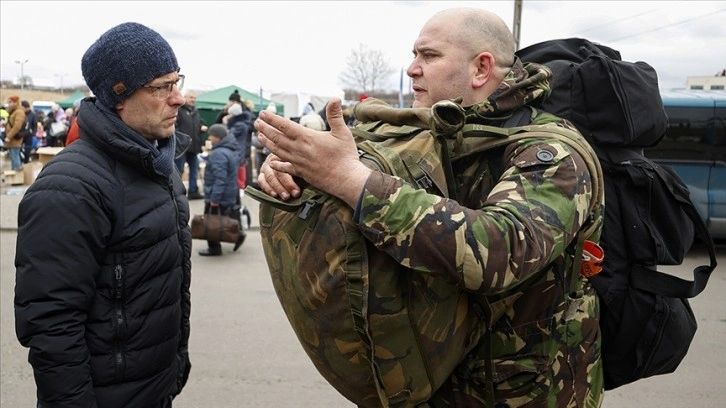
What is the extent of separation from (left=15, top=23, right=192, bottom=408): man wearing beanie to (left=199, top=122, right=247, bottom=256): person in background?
5044 mm

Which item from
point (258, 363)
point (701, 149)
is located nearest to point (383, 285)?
point (258, 363)

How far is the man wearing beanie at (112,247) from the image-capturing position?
A: 1.94m

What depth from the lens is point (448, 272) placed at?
4.47 feet

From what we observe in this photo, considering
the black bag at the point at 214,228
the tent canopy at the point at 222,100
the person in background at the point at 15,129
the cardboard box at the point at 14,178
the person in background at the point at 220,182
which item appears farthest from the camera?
the tent canopy at the point at 222,100

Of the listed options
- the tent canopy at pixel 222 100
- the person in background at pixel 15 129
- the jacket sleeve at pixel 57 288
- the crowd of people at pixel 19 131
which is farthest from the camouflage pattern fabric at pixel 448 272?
the tent canopy at pixel 222 100

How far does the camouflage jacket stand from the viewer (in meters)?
1.35

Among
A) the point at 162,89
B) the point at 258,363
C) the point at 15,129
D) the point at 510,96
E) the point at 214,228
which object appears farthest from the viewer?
the point at 15,129

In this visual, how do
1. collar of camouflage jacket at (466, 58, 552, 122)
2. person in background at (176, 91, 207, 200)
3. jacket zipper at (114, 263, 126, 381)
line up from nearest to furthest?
collar of camouflage jacket at (466, 58, 552, 122) → jacket zipper at (114, 263, 126, 381) → person in background at (176, 91, 207, 200)

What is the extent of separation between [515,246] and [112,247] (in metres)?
1.35

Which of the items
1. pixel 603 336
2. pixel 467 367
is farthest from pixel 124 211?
pixel 603 336

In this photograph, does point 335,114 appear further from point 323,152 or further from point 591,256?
point 591,256

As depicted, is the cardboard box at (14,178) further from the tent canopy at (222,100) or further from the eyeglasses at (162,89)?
the eyeglasses at (162,89)

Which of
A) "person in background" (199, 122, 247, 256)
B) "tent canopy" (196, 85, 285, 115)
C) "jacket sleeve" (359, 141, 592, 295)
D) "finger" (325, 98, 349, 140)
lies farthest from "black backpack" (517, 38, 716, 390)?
"tent canopy" (196, 85, 285, 115)

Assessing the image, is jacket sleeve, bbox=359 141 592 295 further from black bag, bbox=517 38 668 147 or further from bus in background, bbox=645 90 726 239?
bus in background, bbox=645 90 726 239
